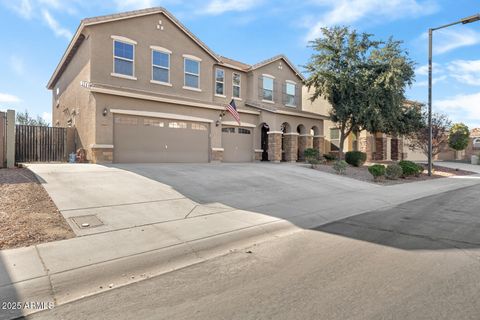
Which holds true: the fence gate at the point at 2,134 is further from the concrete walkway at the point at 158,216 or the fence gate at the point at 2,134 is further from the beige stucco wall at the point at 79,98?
the beige stucco wall at the point at 79,98

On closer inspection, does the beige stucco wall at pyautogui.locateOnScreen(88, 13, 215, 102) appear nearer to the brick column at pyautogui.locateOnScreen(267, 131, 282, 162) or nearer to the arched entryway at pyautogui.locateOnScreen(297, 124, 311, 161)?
the brick column at pyautogui.locateOnScreen(267, 131, 282, 162)

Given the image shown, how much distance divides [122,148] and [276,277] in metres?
13.4

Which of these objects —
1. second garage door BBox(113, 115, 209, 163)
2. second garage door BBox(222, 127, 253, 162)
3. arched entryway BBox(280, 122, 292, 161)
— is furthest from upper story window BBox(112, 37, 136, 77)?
arched entryway BBox(280, 122, 292, 161)

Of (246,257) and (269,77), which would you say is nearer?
(246,257)

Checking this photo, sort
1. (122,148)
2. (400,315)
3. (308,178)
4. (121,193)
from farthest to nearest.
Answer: (122,148), (308,178), (121,193), (400,315)

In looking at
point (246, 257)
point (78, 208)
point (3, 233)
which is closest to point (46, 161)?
point (78, 208)

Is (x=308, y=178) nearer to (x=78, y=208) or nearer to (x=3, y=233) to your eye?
(x=78, y=208)

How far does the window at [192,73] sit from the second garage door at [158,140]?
8.05ft

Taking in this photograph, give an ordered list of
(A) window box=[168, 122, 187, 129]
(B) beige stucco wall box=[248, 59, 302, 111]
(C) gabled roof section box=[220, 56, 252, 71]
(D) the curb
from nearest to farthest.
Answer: (D) the curb
(A) window box=[168, 122, 187, 129]
(C) gabled roof section box=[220, 56, 252, 71]
(B) beige stucco wall box=[248, 59, 302, 111]

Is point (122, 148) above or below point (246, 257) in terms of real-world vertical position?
above

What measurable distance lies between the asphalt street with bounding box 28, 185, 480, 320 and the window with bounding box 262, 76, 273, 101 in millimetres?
18314

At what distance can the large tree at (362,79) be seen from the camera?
20672 mm

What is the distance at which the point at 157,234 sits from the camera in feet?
19.9

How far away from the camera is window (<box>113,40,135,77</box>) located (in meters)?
16.5
